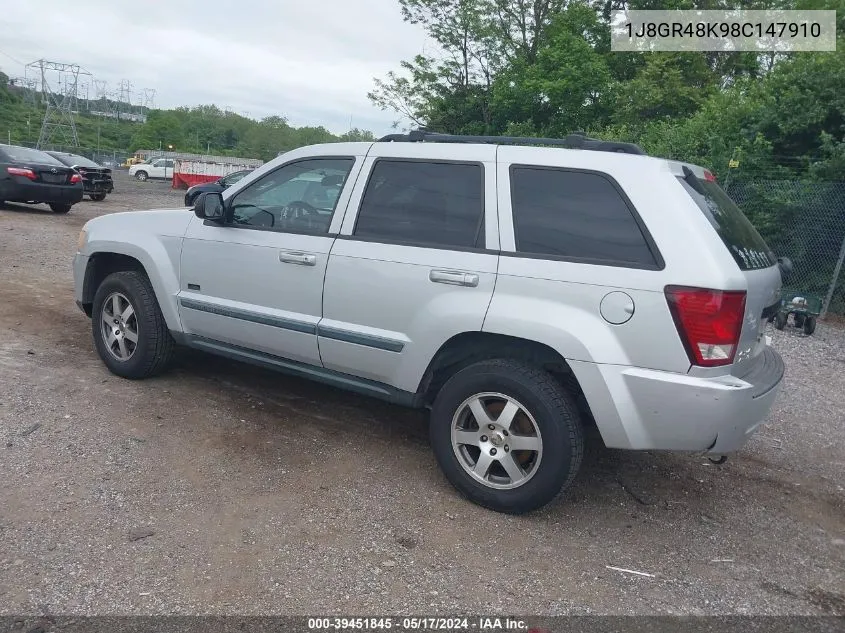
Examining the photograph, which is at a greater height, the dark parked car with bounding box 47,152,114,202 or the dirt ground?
the dark parked car with bounding box 47,152,114,202

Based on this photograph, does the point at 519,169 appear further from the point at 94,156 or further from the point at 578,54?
the point at 94,156

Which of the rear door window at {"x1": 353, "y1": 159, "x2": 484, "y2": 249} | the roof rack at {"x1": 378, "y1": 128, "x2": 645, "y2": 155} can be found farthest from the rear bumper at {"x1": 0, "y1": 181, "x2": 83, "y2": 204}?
the rear door window at {"x1": 353, "y1": 159, "x2": 484, "y2": 249}

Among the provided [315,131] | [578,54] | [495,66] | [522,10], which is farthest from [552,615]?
[315,131]

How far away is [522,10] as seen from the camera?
88.6 feet

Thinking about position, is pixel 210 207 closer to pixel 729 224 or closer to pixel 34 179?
pixel 729 224

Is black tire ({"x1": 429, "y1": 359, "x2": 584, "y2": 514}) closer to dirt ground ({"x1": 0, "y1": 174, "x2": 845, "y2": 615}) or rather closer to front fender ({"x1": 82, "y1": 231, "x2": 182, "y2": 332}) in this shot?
dirt ground ({"x1": 0, "y1": 174, "x2": 845, "y2": 615})

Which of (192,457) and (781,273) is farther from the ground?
(781,273)

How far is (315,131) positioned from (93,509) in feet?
342

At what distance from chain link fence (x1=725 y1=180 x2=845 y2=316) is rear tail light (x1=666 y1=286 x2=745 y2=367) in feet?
25.8

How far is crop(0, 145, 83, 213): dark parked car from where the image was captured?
14336 mm

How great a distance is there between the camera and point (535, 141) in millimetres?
3842

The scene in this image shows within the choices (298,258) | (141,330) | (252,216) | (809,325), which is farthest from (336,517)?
(809,325)

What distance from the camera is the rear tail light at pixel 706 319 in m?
3.04

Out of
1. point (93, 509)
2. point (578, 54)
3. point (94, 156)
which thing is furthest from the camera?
point (94, 156)
